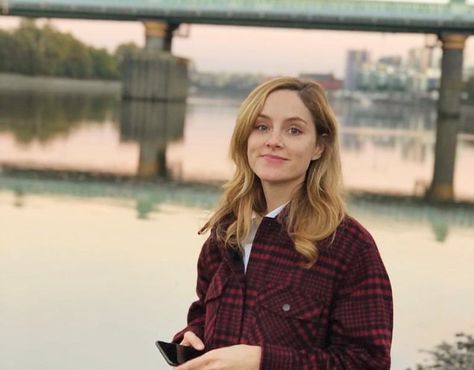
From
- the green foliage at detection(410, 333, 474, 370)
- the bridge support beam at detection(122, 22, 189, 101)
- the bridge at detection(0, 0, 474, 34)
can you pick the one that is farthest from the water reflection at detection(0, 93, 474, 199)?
the bridge support beam at detection(122, 22, 189, 101)

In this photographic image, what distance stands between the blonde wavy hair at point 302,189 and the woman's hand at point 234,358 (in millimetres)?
251

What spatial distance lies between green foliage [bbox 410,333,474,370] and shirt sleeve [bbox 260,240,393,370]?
3142mm

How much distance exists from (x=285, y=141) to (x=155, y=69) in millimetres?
57430

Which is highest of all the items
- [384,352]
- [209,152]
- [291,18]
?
[291,18]

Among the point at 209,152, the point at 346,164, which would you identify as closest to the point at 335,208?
the point at 346,164

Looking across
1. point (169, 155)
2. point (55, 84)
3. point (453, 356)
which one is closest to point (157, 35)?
point (169, 155)

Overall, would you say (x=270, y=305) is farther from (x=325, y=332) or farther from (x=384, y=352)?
(x=384, y=352)

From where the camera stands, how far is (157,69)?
58.8 m

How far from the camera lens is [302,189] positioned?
2.25 meters

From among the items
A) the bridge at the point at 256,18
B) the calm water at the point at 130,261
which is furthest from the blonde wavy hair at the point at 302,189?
the bridge at the point at 256,18

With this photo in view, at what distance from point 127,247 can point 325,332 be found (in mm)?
6184

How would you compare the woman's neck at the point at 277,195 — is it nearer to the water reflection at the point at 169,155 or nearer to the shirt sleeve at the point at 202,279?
the shirt sleeve at the point at 202,279

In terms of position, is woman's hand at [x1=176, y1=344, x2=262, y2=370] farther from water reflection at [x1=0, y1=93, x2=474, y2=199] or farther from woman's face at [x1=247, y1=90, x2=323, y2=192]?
water reflection at [x1=0, y1=93, x2=474, y2=199]

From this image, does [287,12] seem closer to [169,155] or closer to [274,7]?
[274,7]
